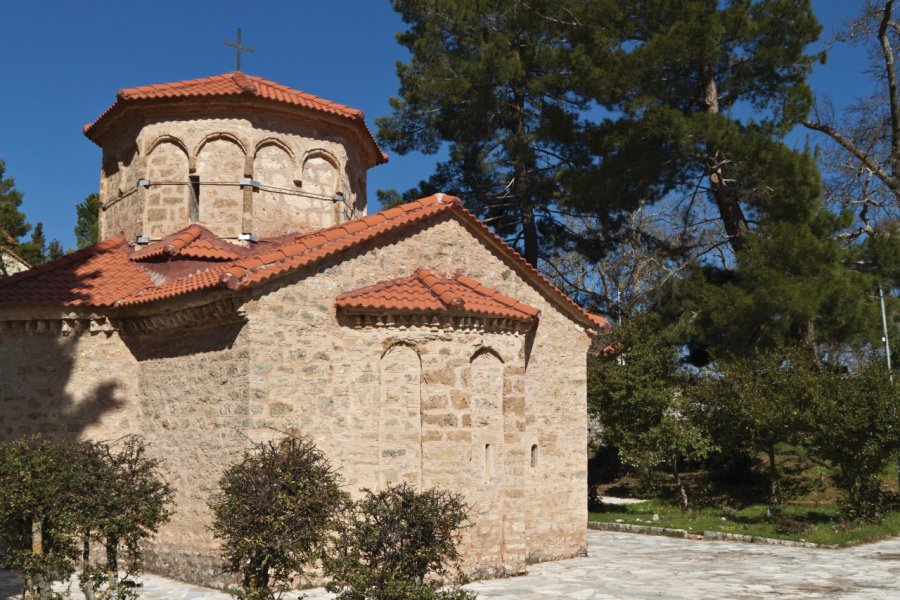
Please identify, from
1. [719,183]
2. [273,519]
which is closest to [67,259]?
[273,519]

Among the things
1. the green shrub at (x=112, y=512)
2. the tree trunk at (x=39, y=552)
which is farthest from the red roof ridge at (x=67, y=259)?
the tree trunk at (x=39, y=552)

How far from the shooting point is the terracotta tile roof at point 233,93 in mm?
12109

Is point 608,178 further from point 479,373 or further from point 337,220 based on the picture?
point 479,373

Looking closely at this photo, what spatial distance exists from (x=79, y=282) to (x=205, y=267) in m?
1.79

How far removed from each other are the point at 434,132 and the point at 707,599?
17.3 metres

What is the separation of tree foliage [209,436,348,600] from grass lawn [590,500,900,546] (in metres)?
9.87

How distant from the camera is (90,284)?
11.0 metres

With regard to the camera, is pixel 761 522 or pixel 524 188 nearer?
pixel 761 522

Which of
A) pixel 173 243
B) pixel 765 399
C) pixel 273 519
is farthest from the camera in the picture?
pixel 765 399

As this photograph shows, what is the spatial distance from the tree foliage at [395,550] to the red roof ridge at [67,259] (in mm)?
7167

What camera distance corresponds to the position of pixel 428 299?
31.2ft

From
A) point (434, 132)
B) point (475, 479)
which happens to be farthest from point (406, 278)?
point (434, 132)

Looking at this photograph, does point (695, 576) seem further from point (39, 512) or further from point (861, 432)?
point (39, 512)

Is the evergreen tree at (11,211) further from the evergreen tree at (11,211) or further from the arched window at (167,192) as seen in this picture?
the arched window at (167,192)
